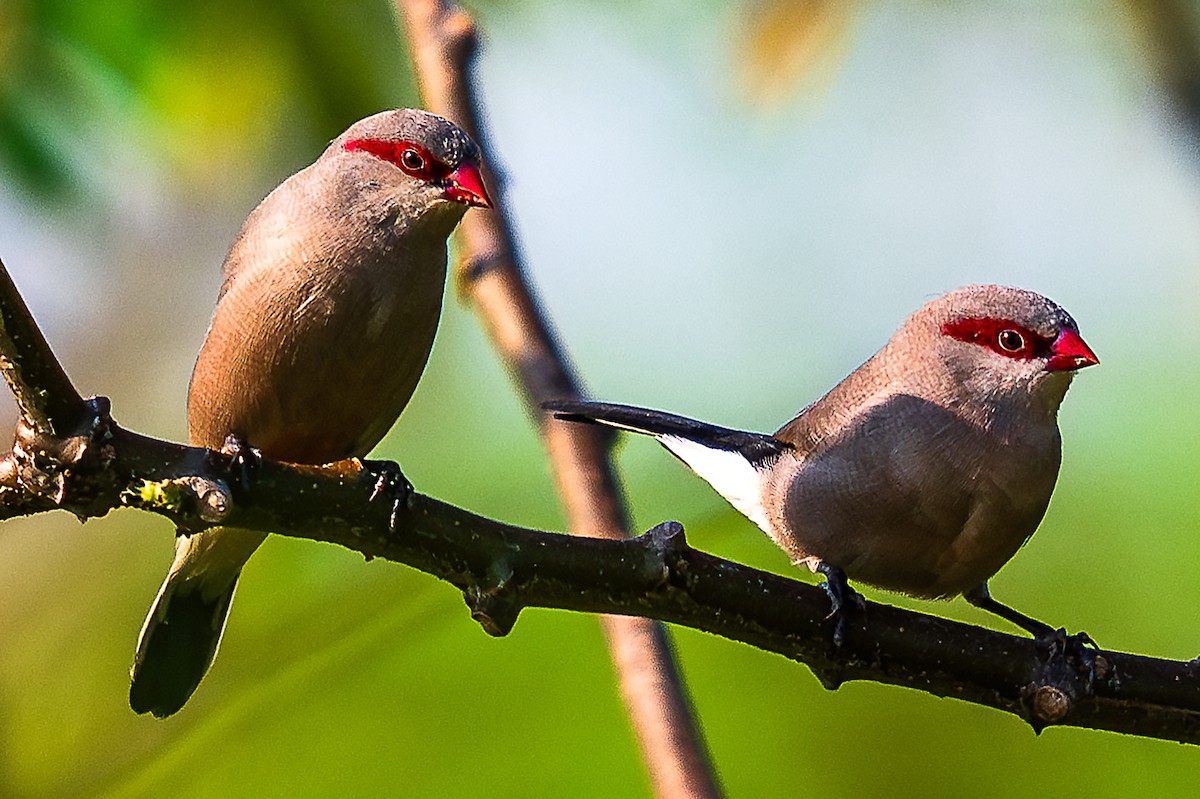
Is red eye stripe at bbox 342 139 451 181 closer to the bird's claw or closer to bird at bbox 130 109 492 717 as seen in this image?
bird at bbox 130 109 492 717

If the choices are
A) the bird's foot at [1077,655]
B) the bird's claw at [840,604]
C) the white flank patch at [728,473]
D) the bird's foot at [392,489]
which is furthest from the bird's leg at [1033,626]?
the bird's foot at [392,489]

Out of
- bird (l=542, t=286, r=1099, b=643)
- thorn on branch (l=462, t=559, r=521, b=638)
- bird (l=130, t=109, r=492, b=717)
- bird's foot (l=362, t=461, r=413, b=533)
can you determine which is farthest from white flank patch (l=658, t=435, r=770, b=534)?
bird's foot (l=362, t=461, r=413, b=533)

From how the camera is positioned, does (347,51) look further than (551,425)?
Yes

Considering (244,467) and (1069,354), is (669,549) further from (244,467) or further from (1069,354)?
(1069,354)

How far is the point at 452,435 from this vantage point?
4598 mm

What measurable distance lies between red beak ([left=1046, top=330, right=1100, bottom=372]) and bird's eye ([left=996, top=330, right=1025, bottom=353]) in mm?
83

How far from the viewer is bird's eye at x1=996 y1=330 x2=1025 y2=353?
Answer: 3.70m

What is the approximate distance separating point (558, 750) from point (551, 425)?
1.44 metres

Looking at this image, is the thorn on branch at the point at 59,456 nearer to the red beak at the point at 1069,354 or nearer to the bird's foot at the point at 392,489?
the bird's foot at the point at 392,489

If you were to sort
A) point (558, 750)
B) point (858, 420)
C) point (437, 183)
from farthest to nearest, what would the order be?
point (558, 750), point (858, 420), point (437, 183)

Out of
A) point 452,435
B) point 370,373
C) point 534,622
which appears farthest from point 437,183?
point 534,622

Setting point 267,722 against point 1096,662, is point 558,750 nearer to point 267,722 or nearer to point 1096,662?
point 267,722

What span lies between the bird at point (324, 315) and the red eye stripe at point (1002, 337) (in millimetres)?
1405

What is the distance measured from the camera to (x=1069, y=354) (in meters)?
3.60
